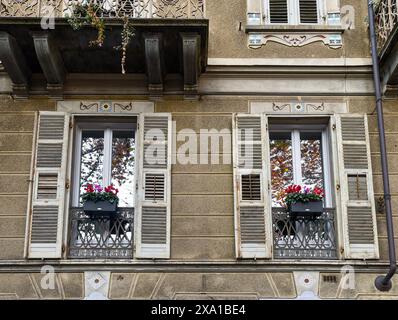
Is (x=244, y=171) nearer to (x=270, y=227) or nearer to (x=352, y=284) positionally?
(x=270, y=227)

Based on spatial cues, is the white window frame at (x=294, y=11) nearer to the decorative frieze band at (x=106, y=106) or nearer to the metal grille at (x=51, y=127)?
the decorative frieze band at (x=106, y=106)

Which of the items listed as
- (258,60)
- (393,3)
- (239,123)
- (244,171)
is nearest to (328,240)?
(244,171)

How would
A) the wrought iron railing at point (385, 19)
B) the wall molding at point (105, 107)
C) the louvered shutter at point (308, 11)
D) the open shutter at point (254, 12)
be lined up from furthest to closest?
the louvered shutter at point (308, 11)
the open shutter at point (254, 12)
the wall molding at point (105, 107)
the wrought iron railing at point (385, 19)

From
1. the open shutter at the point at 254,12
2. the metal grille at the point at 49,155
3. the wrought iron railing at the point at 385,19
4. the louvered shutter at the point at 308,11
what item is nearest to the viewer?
the metal grille at the point at 49,155

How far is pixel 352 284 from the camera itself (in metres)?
8.38

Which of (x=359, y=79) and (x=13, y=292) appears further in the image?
(x=359, y=79)

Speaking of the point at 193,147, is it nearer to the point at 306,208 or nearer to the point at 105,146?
the point at 105,146

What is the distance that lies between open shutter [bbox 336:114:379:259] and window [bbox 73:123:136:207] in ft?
9.52

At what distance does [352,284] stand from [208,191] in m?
2.24

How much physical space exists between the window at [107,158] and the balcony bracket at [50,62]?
63 cm

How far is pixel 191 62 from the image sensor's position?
349 inches

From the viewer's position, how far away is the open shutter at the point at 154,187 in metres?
8.51

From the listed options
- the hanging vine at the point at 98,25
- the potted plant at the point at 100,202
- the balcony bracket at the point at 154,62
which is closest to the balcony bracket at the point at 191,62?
the balcony bracket at the point at 154,62

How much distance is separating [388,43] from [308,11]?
5.04 feet
